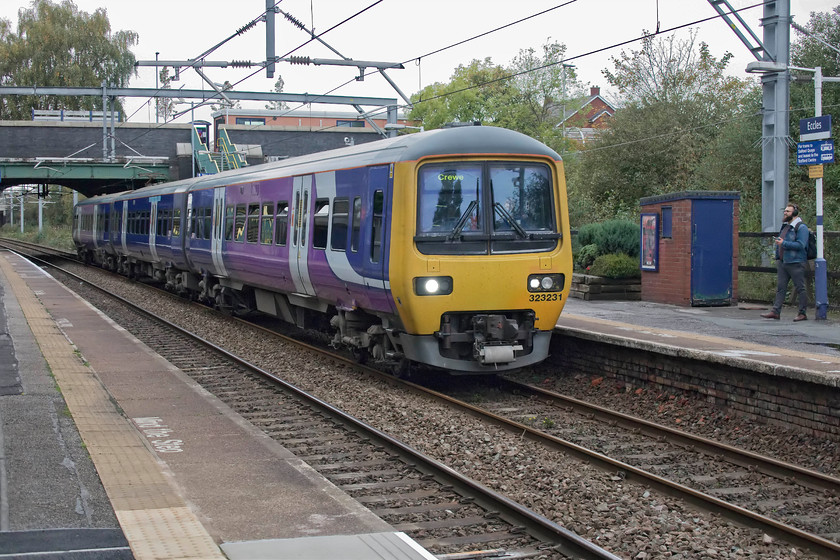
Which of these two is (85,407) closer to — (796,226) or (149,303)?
(796,226)

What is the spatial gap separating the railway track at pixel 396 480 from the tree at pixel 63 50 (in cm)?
5249

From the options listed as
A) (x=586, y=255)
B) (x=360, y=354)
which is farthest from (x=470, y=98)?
(x=360, y=354)

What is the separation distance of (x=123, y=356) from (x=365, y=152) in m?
4.56

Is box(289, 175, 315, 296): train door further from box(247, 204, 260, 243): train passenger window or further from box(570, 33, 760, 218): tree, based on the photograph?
box(570, 33, 760, 218): tree

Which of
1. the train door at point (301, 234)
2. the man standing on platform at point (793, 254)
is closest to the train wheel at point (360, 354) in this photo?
the train door at point (301, 234)

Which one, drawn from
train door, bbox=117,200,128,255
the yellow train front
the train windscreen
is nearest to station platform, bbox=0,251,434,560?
the yellow train front

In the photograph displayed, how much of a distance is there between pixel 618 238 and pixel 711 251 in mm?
2942

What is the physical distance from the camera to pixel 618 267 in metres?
16.3

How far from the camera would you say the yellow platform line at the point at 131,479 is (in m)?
4.83

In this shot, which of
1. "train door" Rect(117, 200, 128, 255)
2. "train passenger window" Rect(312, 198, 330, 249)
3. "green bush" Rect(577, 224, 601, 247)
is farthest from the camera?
"train door" Rect(117, 200, 128, 255)

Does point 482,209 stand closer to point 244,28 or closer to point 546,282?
point 546,282

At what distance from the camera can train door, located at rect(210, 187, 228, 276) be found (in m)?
17.7

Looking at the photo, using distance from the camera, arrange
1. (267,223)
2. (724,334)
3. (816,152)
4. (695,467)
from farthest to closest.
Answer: (267,223), (816,152), (724,334), (695,467)

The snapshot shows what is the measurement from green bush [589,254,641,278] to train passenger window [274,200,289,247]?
234 inches
